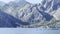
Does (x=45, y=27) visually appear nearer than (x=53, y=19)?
Yes

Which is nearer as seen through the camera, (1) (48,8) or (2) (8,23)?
(2) (8,23)

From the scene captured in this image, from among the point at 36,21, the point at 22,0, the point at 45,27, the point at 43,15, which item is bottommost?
the point at 45,27

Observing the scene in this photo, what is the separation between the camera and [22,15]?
10.3 metres

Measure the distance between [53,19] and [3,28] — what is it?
17.2ft

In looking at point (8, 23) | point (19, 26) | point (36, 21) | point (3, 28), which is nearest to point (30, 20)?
point (36, 21)

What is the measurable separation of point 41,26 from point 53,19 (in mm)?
1542

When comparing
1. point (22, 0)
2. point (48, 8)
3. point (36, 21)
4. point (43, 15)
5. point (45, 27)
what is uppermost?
point (22, 0)

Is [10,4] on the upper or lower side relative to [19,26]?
upper

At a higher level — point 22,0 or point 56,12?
point 22,0

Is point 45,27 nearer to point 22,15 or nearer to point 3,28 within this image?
point 22,15

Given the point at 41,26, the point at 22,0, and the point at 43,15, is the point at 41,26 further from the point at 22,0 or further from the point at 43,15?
the point at 22,0

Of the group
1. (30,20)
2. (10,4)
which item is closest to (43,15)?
(30,20)

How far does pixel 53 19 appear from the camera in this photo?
10500 millimetres

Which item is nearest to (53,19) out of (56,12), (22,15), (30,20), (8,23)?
(56,12)
